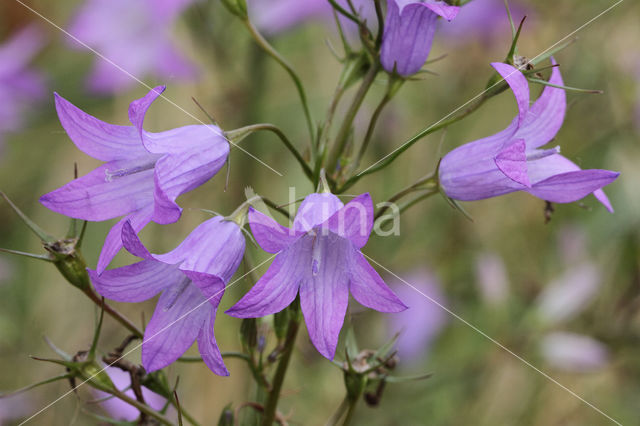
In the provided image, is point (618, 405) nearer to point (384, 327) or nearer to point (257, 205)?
point (384, 327)

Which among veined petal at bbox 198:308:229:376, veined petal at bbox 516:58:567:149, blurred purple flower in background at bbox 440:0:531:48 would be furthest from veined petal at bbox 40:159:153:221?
blurred purple flower in background at bbox 440:0:531:48

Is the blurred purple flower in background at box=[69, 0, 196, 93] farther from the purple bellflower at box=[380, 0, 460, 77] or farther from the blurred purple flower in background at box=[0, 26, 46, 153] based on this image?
the purple bellflower at box=[380, 0, 460, 77]

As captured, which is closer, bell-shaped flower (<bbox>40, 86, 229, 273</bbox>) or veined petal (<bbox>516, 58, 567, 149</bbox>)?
bell-shaped flower (<bbox>40, 86, 229, 273</bbox>)

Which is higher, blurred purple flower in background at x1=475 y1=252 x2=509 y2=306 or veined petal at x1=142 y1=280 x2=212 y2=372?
veined petal at x1=142 y1=280 x2=212 y2=372

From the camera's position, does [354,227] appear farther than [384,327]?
No

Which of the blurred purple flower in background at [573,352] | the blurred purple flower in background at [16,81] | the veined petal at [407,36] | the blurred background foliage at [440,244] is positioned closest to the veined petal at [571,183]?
the veined petal at [407,36]

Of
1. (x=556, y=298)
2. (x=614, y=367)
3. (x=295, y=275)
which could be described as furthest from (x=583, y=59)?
(x=295, y=275)

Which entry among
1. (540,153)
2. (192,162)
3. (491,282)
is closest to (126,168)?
(192,162)
